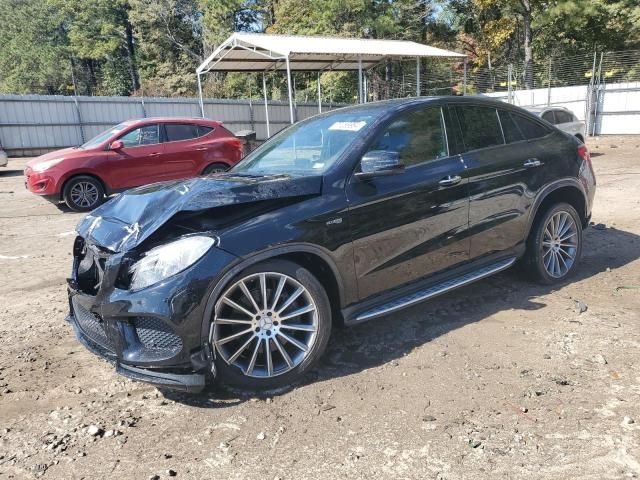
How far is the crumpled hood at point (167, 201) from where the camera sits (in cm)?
293

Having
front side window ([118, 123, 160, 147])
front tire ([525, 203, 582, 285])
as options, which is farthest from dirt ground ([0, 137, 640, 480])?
A: front side window ([118, 123, 160, 147])

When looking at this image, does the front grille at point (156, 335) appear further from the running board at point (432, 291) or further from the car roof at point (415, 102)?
the car roof at point (415, 102)

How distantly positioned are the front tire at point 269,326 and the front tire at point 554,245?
2.31m

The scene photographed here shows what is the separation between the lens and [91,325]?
310cm

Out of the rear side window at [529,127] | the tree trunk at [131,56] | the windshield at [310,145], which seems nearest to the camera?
the windshield at [310,145]

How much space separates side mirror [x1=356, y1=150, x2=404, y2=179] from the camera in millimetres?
3334

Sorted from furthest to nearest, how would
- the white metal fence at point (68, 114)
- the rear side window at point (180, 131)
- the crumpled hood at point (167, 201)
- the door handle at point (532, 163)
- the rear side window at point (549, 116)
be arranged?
the white metal fence at point (68, 114) → the rear side window at point (549, 116) → the rear side window at point (180, 131) → the door handle at point (532, 163) → the crumpled hood at point (167, 201)

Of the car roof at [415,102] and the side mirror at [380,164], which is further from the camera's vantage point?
the car roof at [415,102]

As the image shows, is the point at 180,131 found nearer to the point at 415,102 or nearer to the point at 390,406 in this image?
the point at 415,102

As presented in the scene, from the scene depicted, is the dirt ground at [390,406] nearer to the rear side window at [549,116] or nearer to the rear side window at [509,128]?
the rear side window at [509,128]

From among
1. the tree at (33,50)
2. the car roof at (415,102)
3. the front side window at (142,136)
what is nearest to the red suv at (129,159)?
the front side window at (142,136)

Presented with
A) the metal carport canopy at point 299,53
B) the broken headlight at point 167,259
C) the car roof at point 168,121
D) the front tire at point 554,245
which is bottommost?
the front tire at point 554,245

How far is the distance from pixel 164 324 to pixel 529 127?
361cm

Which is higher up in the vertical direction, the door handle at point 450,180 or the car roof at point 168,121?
the car roof at point 168,121
